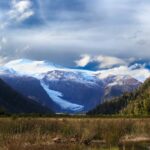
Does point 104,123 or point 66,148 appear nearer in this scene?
point 66,148

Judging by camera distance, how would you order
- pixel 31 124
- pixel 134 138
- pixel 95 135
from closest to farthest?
pixel 95 135 < pixel 134 138 < pixel 31 124

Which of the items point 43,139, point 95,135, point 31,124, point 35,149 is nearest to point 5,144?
point 35,149

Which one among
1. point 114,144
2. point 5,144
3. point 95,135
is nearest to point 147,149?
point 114,144

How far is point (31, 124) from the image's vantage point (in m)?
69.0

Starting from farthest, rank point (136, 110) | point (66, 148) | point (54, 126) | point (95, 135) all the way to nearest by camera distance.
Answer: point (136, 110), point (54, 126), point (95, 135), point (66, 148)

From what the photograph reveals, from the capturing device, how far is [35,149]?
2917 centimetres

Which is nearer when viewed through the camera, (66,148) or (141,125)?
(66,148)

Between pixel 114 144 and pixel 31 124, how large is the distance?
90.0 feet

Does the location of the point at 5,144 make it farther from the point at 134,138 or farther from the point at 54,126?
the point at 54,126

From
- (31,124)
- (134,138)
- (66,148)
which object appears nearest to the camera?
(66,148)

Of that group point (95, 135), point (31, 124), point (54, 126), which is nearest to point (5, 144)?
point (95, 135)

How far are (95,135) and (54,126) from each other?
18.6 meters

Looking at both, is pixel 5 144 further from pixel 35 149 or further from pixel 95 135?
pixel 95 135

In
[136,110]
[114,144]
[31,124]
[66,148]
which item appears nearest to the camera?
[66,148]
